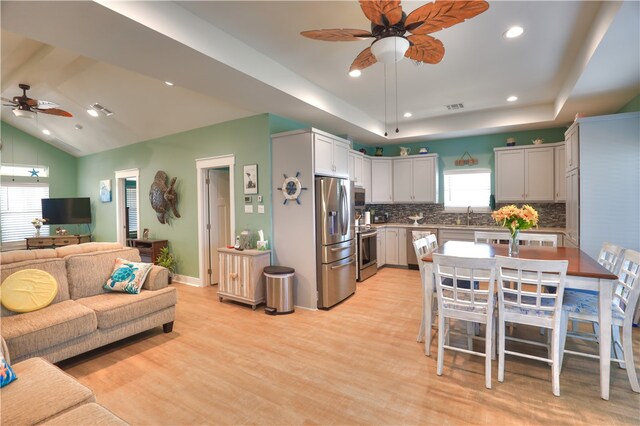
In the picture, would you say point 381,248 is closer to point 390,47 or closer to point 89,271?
point 390,47

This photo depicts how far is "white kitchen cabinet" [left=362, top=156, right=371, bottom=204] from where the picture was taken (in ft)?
20.2

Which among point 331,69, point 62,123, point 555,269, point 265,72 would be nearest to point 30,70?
point 62,123

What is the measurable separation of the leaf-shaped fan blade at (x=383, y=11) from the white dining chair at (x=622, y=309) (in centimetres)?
248

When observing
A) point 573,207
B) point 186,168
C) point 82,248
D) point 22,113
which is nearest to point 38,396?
point 82,248

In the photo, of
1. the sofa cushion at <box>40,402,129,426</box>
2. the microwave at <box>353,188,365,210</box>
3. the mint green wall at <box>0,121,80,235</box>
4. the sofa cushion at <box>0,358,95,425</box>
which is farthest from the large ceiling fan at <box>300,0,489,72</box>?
the mint green wall at <box>0,121,80,235</box>

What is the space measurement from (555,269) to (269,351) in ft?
8.21

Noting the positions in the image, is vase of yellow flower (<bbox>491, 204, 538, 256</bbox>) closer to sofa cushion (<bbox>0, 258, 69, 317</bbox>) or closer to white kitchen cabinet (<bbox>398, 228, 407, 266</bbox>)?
white kitchen cabinet (<bbox>398, 228, 407, 266</bbox>)

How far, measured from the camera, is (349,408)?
2111 mm

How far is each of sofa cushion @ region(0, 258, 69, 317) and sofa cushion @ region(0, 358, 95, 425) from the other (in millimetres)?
1383

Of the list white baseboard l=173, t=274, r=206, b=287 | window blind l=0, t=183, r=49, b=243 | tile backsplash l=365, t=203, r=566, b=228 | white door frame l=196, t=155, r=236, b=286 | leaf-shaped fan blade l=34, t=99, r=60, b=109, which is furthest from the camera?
window blind l=0, t=183, r=49, b=243

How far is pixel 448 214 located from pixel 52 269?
6372 mm

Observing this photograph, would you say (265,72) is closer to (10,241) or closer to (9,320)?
(9,320)

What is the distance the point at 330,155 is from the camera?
14.2ft

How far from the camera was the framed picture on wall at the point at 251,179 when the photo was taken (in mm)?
4473
